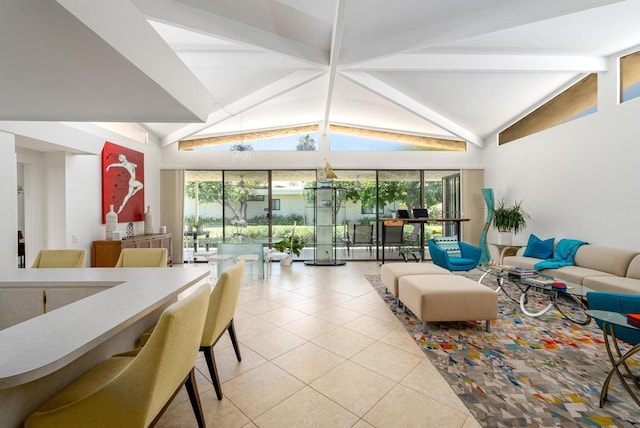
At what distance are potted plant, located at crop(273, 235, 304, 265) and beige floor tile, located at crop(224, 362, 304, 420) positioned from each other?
13.8 feet

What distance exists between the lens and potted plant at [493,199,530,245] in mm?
5651

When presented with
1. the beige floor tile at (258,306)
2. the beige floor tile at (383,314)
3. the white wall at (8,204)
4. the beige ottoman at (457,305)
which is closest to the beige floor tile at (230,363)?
the beige floor tile at (258,306)

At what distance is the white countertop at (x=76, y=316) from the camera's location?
3.12 feet

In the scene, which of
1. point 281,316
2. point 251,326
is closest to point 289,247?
point 281,316

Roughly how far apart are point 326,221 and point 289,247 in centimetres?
111

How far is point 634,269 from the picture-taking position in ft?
11.2

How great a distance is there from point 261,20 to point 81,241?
4444 mm

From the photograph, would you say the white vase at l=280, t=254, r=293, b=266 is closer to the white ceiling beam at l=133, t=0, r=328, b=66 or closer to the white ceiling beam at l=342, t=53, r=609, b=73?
the white ceiling beam at l=133, t=0, r=328, b=66

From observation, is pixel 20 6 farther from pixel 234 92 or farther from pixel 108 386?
pixel 234 92

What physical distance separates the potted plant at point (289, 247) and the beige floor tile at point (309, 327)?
3.22m

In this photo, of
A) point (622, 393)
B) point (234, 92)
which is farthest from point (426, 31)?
point (622, 393)

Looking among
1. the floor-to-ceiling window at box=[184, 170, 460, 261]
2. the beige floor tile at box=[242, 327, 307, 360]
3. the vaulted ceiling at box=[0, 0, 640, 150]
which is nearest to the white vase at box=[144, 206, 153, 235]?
the floor-to-ceiling window at box=[184, 170, 460, 261]

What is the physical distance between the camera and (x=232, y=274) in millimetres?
2049

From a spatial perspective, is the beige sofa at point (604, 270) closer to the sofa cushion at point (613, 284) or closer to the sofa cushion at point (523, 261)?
the sofa cushion at point (613, 284)
